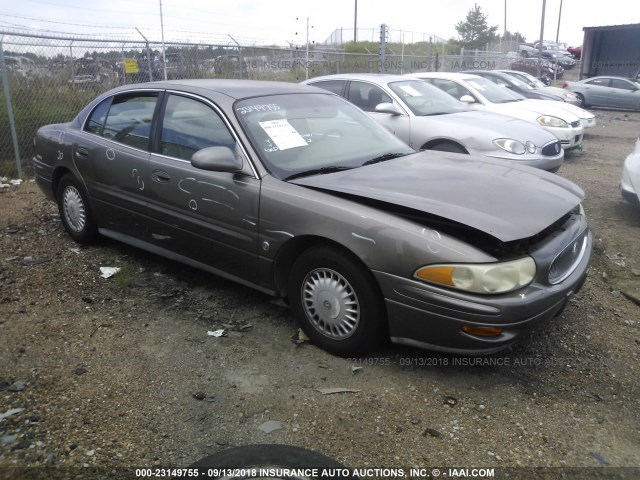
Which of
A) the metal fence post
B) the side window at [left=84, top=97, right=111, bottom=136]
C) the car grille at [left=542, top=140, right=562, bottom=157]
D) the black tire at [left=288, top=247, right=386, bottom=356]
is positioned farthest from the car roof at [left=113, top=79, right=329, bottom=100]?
the metal fence post

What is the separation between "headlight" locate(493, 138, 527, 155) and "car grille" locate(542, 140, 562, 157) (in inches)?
15.9

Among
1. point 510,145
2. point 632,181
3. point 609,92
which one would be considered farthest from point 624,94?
point 632,181

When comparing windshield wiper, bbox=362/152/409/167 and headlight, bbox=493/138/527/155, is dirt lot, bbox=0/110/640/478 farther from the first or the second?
headlight, bbox=493/138/527/155

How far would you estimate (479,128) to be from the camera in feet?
22.9

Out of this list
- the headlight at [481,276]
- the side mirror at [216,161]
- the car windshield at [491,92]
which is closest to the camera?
the headlight at [481,276]

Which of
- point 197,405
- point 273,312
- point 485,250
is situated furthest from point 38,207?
point 485,250

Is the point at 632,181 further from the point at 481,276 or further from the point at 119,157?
the point at 119,157

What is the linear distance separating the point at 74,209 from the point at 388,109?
386 cm

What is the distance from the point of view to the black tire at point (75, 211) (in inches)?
199

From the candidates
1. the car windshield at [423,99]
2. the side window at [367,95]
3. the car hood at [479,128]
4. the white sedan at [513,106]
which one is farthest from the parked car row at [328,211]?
the white sedan at [513,106]

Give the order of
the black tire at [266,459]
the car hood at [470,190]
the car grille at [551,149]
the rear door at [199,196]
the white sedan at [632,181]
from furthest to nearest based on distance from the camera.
→ the car grille at [551,149] < the white sedan at [632,181] < the rear door at [199,196] < the car hood at [470,190] < the black tire at [266,459]

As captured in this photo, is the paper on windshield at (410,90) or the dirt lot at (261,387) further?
the paper on windshield at (410,90)

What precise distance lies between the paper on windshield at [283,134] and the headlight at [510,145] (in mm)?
3684

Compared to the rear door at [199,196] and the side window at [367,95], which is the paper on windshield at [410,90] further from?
the rear door at [199,196]
